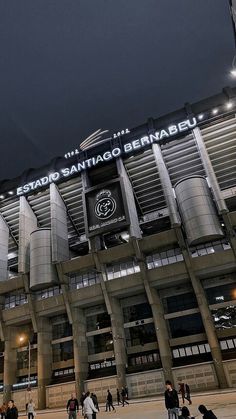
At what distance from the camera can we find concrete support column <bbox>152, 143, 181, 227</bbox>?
4894cm

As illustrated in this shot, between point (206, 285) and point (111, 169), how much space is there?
25.8m

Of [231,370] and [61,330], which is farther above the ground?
[61,330]

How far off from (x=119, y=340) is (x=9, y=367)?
2004cm

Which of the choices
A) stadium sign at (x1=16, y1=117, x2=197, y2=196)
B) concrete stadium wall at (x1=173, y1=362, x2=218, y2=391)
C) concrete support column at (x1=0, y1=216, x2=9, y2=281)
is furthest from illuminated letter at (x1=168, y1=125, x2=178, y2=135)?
concrete support column at (x1=0, y1=216, x2=9, y2=281)

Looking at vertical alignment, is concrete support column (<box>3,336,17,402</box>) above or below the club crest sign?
below

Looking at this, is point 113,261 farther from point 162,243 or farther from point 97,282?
point 162,243

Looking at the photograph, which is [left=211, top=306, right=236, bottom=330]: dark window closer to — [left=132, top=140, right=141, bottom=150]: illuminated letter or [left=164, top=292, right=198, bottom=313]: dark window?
[left=164, top=292, right=198, bottom=313]: dark window

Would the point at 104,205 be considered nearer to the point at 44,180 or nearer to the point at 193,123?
the point at 44,180

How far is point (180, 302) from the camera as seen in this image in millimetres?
50594

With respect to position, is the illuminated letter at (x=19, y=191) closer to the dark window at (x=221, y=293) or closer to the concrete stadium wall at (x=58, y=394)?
the concrete stadium wall at (x=58, y=394)

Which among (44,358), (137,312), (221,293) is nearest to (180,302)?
(221,293)

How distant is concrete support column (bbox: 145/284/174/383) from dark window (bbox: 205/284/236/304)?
295 inches

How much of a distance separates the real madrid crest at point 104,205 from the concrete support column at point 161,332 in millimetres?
13191

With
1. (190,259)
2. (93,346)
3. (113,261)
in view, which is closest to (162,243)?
(190,259)
